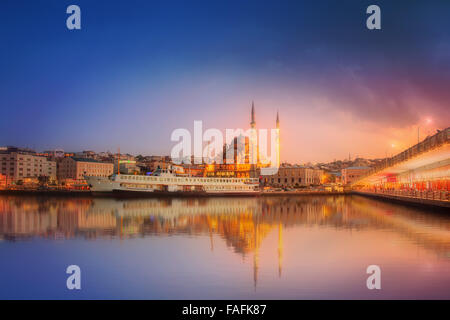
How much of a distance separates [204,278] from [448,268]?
5671 millimetres

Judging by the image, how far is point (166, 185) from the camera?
2413 inches

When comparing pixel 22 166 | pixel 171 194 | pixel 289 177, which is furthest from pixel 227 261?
pixel 289 177

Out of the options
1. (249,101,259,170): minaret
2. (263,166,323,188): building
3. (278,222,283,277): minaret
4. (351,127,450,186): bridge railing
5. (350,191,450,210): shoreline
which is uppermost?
(249,101,259,170): minaret

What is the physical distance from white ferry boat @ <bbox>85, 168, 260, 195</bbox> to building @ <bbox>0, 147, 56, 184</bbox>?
41485 millimetres

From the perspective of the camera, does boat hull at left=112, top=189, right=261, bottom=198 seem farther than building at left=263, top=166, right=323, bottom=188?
No

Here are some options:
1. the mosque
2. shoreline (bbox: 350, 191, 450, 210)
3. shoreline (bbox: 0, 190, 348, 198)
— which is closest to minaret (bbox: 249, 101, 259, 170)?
the mosque

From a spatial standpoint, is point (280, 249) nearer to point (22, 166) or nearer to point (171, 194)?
point (171, 194)

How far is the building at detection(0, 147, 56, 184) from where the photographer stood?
87812 mm

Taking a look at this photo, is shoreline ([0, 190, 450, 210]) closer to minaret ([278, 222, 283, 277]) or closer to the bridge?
→ the bridge

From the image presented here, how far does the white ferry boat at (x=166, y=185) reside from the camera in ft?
180

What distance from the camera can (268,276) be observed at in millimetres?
9359

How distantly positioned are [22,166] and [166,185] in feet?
148

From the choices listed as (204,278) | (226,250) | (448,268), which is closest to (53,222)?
(226,250)

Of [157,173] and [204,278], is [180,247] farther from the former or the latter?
[157,173]
